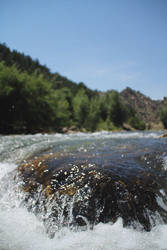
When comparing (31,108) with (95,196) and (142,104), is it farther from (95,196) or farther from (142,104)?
(142,104)

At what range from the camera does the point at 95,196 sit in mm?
3043

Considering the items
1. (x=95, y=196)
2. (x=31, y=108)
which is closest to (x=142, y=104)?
(x=31, y=108)

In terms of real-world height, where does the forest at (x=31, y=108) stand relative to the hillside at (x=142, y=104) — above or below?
below

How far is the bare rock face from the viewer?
111 inches

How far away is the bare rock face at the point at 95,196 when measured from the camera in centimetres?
283

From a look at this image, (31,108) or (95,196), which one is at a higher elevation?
(31,108)

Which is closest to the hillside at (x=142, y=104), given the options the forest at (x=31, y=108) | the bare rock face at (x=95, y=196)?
the forest at (x=31, y=108)

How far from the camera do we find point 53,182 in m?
3.58

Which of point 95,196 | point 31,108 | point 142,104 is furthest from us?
point 142,104

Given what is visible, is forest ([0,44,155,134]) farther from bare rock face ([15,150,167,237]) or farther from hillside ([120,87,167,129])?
hillside ([120,87,167,129])

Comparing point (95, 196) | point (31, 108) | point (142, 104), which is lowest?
point (95, 196)

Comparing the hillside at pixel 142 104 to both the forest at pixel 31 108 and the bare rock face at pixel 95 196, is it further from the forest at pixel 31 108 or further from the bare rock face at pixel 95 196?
the bare rock face at pixel 95 196

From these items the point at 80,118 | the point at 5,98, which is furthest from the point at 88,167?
the point at 80,118

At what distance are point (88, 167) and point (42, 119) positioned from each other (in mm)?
23788
